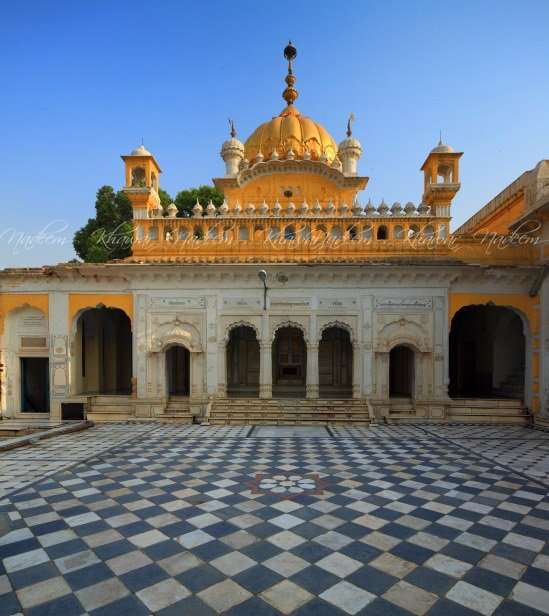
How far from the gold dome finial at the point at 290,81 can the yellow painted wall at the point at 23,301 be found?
1610 cm

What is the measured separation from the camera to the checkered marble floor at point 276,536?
12.3 ft

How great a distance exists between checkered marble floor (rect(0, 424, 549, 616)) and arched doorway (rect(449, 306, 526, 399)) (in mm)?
Result: 7968

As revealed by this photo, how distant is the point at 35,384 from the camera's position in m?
15.1

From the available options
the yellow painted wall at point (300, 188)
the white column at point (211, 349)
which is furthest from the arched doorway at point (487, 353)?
the white column at point (211, 349)

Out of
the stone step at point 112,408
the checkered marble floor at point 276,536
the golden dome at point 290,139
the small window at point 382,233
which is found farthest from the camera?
the golden dome at point 290,139

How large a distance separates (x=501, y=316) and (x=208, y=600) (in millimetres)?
15661

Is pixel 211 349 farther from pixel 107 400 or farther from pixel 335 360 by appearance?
pixel 335 360

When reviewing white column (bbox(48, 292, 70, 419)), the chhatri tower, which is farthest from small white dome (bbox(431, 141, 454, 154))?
white column (bbox(48, 292, 70, 419))

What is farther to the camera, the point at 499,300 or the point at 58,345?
the point at 58,345

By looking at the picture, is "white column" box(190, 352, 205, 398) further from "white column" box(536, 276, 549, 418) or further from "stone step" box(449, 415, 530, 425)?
"white column" box(536, 276, 549, 418)

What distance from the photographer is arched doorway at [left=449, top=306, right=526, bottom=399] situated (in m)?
15.3

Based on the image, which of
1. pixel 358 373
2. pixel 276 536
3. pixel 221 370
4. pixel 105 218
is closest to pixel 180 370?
pixel 221 370

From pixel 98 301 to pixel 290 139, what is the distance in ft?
38.0

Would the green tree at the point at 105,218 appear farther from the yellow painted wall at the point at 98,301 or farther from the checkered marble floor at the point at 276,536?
the checkered marble floor at the point at 276,536
